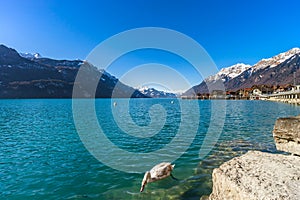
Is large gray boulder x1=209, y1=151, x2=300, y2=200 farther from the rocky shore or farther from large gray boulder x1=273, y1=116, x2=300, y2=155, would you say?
large gray boulder x1=273, y1=116, x2=300, y2=155

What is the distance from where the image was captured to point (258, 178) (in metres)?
5.54

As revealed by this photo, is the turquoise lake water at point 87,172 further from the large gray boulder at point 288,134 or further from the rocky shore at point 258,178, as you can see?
the large gray boulder at point 288,134

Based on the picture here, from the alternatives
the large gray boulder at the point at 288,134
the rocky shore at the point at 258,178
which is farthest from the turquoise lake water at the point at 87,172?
the large gray boulder at the point at 288,134

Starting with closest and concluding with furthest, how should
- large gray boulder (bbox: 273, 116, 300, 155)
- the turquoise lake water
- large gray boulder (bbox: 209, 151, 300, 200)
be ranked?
large gray boulder (bbox: 209, 151, 300, 200)
large gray boulder (bbox: 273, 116, 300, 155)
the turquoise lake water

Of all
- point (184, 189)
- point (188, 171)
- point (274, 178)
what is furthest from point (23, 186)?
point (274, 178)

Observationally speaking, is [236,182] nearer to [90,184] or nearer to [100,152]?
[90,184]

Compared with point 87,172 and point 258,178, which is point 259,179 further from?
point 87,172

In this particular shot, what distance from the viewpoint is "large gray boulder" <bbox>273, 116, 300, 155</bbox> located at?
8438 mm

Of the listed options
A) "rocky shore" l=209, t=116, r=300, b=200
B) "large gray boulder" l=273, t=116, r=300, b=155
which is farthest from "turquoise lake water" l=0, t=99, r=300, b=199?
"large gray boulder" l=273, t=116, r=300, b=155

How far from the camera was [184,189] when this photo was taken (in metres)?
10.4

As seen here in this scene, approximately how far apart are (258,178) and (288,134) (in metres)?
4.53

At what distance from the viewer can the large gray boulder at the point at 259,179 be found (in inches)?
193

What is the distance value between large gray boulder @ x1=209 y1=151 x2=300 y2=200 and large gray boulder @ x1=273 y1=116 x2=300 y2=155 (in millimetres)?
1769

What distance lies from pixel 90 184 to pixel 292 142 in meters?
10.2
